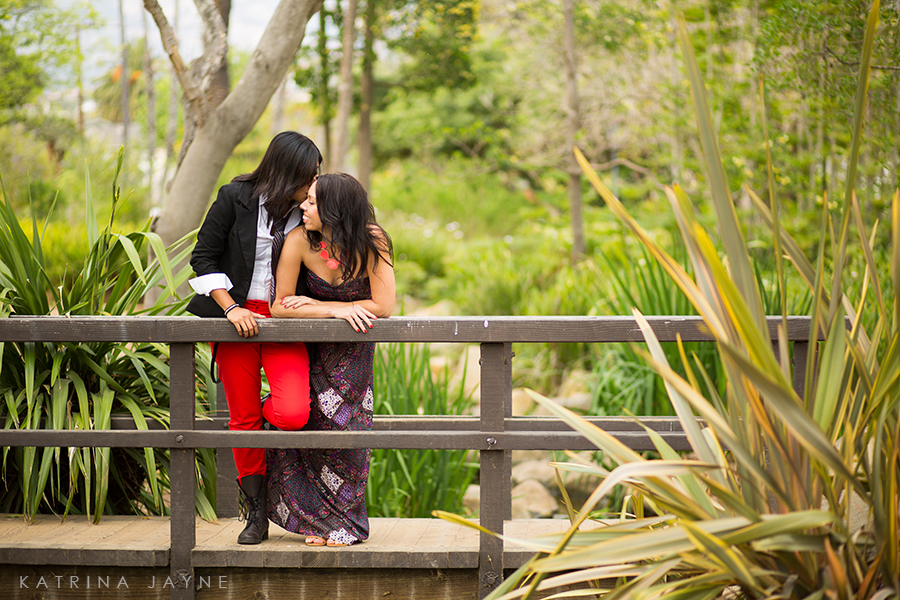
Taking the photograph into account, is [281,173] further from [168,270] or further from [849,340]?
[849,340]

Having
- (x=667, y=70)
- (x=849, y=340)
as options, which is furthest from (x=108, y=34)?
(x=849, y=340)

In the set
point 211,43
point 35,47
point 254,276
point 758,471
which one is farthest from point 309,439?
point 35,47

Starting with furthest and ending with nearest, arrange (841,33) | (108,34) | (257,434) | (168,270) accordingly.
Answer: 1. (108,34)
2. (841,33)
3. (168,270)
4. (257,434)

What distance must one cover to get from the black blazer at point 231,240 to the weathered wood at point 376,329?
0.49 feet

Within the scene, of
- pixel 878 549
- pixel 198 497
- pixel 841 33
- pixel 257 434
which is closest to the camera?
pixel 878 549

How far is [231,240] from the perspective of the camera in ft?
8.96

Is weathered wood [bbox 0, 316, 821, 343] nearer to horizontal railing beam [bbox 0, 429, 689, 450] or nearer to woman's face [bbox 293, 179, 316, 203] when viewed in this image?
horizontal railing beam [bbox 0, 429, 689, 450]

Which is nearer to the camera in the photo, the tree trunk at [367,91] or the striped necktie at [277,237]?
the striped necktie at [277,237]

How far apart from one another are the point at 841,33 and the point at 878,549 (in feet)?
12.3

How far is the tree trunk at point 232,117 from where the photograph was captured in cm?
403

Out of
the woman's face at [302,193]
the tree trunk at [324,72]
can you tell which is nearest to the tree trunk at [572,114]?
the tree trunk at [324,72]

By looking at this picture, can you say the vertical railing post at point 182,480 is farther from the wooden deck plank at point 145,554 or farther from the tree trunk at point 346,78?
the tree trunk at point 346,78

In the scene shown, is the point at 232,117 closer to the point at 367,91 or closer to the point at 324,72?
the point at 324,72

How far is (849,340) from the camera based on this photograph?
1723 millimetres
